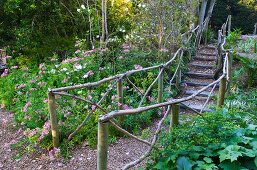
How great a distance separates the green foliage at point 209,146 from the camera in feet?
7.55

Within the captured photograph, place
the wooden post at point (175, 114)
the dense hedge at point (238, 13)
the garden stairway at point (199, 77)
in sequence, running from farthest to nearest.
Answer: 1. the dense hedge at point (238, 13)
2. the garden stairway at point (199, 77)
3. the wooden post at point (175, 114)

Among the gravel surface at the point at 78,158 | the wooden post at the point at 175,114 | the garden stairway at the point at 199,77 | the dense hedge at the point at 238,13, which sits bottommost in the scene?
the gravel surface at the point at 78,158

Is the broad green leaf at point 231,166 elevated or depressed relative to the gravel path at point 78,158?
elevated

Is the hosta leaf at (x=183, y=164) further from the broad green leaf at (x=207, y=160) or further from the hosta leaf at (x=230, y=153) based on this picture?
the hosta leaf at (x=230, y=153)

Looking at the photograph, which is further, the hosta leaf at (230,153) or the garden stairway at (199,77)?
the garden stairway at (199,77)

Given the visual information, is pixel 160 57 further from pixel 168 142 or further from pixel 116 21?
pixel 168 142

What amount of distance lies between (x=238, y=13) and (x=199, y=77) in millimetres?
8794

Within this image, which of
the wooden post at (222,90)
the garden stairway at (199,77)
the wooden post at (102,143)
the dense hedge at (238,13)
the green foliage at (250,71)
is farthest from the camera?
the dense hedge at (238,13)

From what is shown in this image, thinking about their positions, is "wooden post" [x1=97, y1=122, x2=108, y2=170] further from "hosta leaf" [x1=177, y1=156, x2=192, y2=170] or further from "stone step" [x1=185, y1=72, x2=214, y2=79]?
"stone step" [x1=185, y1=72, x2=214, y2=79]

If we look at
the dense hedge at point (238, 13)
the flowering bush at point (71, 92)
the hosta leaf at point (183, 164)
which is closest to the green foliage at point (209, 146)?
the hosta leaf at point (183, 164)

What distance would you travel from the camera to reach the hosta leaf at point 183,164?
2234mm

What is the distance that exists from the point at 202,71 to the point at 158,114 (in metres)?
2.87

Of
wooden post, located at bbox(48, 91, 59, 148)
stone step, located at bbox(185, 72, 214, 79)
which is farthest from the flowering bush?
stone step, located at bbox(185, 72, 214, 79)

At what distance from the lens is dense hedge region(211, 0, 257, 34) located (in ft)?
46.4
